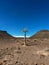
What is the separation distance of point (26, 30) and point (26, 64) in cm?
2377

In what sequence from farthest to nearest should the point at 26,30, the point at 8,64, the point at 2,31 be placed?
the point at 2,31 → the point at 26,30 → the point at 8,64

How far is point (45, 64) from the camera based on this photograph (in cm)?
1585

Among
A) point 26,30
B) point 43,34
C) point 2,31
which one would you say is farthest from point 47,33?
point 26,30

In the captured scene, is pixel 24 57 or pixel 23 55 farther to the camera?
pixel 23 55

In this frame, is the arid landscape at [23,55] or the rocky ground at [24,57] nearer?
the rocky ground at [24,57]

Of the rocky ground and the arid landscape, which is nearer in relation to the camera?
the rocky ground

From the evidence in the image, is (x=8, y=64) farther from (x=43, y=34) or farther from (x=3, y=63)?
(x=43, y=34)

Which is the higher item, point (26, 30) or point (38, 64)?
point (26, 30)

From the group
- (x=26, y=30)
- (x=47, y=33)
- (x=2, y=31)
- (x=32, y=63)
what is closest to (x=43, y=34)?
(x=47, y=33)

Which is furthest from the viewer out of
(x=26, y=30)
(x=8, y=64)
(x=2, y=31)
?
(x=2, y=31)

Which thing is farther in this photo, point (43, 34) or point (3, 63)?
point (43, 34)

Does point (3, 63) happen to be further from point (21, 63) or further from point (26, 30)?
point (26, 30)

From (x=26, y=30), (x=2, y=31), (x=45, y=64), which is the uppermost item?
(x=2, y=31)

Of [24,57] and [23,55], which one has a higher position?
[23,55]
